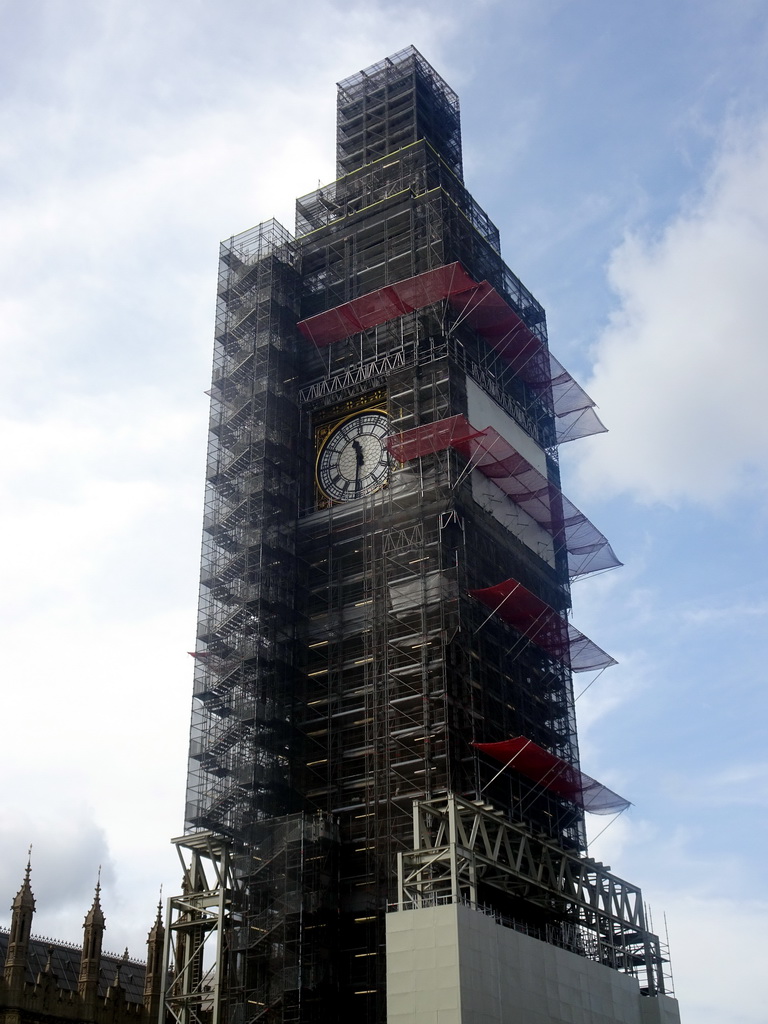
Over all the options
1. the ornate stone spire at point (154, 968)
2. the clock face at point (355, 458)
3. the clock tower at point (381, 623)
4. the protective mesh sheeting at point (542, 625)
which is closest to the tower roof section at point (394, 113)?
the clock tower at point (381, 623)

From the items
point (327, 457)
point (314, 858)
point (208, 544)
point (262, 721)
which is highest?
Answer: point (327, 457)

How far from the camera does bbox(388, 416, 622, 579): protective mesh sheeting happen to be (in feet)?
281

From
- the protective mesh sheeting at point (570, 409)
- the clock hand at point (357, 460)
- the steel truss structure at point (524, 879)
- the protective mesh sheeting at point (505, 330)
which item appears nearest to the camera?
the steel truss structure at point (524, 879)

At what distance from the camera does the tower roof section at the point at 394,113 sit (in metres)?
113

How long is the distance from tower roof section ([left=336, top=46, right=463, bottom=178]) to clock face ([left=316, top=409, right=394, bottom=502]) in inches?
1123

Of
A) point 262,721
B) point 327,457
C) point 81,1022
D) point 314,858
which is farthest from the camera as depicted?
point 327,457

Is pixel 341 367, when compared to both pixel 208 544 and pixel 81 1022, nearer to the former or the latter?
pixel 208 544

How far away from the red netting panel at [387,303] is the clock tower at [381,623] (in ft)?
0.74

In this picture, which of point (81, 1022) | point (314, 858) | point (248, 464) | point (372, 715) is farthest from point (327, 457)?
point (81, 1022)

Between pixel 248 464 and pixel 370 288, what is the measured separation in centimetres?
1787

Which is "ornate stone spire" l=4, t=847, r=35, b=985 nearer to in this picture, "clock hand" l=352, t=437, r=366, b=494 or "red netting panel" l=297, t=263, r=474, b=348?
"clock hand" l=352, t=437, r=366, b=494

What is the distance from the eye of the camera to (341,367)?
98438 millimetres

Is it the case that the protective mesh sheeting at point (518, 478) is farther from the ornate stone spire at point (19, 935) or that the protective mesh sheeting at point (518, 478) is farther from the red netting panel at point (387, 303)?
the ornate stone spire at point (19, 935)

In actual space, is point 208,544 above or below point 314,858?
above
